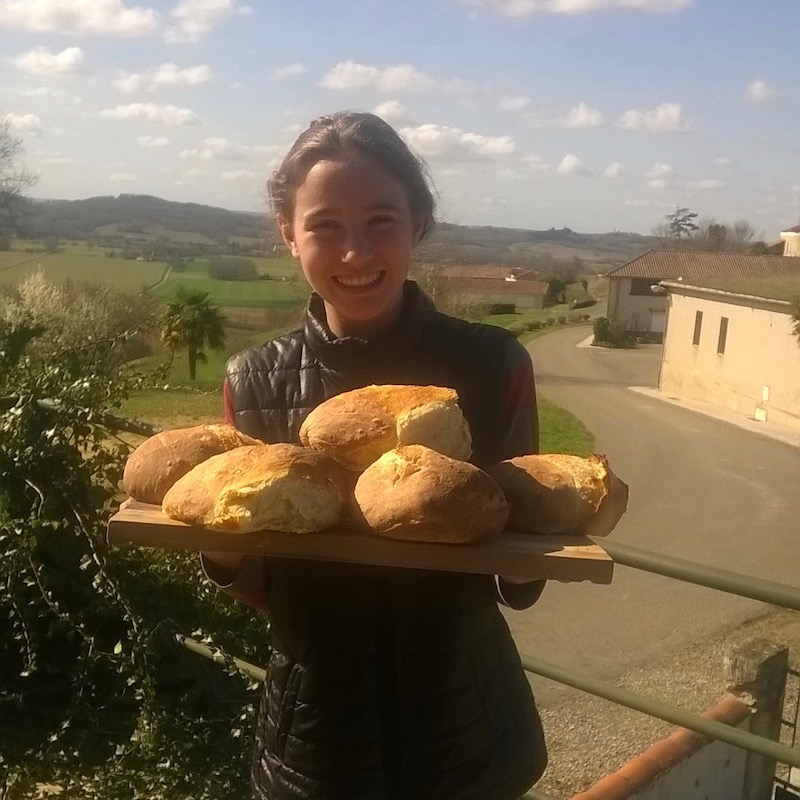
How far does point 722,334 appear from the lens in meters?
22.8

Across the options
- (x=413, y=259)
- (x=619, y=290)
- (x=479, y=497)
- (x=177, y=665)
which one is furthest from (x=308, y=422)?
(x=619, y=290)

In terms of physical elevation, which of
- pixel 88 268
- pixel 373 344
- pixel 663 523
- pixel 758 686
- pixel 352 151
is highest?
pixel 352 151

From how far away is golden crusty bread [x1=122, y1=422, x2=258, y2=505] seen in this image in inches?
49.9

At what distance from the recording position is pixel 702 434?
2217cm

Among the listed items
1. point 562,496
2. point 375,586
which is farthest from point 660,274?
point 562,496

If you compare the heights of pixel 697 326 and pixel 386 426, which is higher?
pixel 386 426

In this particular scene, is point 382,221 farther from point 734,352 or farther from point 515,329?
point 734,352

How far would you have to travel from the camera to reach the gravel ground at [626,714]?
5.71 meters

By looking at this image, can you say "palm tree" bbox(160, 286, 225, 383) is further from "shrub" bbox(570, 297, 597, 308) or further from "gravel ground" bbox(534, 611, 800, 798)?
"shrub" bbox(570, 297, 597, 308)

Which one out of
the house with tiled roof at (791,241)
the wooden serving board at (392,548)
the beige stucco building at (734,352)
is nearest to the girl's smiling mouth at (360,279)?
the wooden serving board at (392,548)

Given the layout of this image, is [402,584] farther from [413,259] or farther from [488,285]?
[488,285]

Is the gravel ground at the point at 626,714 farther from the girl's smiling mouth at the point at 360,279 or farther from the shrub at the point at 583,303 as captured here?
the shrub at the point at 583,303

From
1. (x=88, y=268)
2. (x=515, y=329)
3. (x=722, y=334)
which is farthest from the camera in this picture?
(x=722, y=334)

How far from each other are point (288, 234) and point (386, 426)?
523 mm
